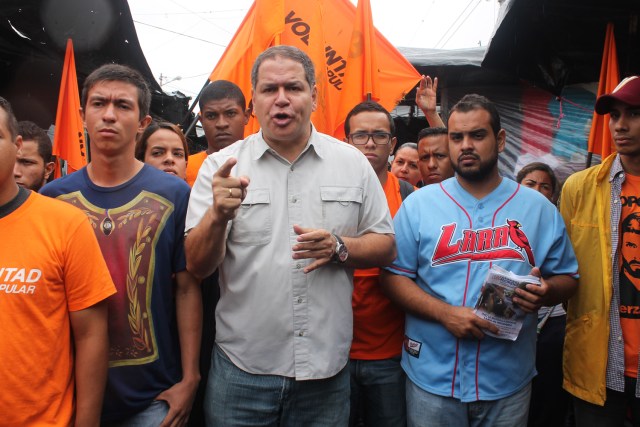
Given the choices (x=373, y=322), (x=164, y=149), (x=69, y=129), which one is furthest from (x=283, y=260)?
(x=69, y=129)

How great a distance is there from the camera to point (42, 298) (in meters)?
1.69

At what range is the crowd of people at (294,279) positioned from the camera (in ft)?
5.84

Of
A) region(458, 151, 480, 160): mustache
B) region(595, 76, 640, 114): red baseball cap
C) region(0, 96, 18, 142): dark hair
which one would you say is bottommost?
region(458, 151, 480, 160): mustache

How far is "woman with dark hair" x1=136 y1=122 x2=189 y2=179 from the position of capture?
10.3 ft

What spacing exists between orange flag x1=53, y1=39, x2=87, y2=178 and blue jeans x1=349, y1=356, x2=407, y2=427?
323 cm

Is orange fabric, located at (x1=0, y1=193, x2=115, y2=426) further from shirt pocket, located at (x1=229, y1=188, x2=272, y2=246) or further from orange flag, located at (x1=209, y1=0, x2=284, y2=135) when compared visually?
orange flag, located at (x1=209, y1=0, x2=284, y2=135)

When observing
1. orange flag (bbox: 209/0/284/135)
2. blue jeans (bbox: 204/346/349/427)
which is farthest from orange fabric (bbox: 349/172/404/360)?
orange flag (bbox: 209/0/284/135)

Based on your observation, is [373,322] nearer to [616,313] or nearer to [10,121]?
[616,313]

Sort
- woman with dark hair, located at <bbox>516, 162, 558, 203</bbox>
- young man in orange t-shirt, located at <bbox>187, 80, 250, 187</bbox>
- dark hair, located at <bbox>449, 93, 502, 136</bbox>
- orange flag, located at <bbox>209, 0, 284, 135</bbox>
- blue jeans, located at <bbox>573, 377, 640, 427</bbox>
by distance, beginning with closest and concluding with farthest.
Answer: blue jeans, located at <bbox>573, 377, 640, 427</bbox>, dark hair, located at <bbox>449, 93, 502, 136</bbox>, young man in orange t-shirt, located at <bbox>187, 80, 250, 187</bbox>, woman with dark hair, located at <bbox>516, 162, 558, 203</bbox>, orange flag, located at <bbox>209, 0, 284, 135</bbox>

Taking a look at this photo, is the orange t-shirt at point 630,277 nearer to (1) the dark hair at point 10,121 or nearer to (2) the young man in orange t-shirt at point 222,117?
(2) the young man in orange t-shirt at point 222,117

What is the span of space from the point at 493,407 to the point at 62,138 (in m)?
4.19

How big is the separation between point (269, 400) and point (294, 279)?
0.52 metres

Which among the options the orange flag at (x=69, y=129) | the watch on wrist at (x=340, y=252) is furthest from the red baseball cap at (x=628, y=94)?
the orange flag at (x=69, y=129)

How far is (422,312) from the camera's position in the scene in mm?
2369
